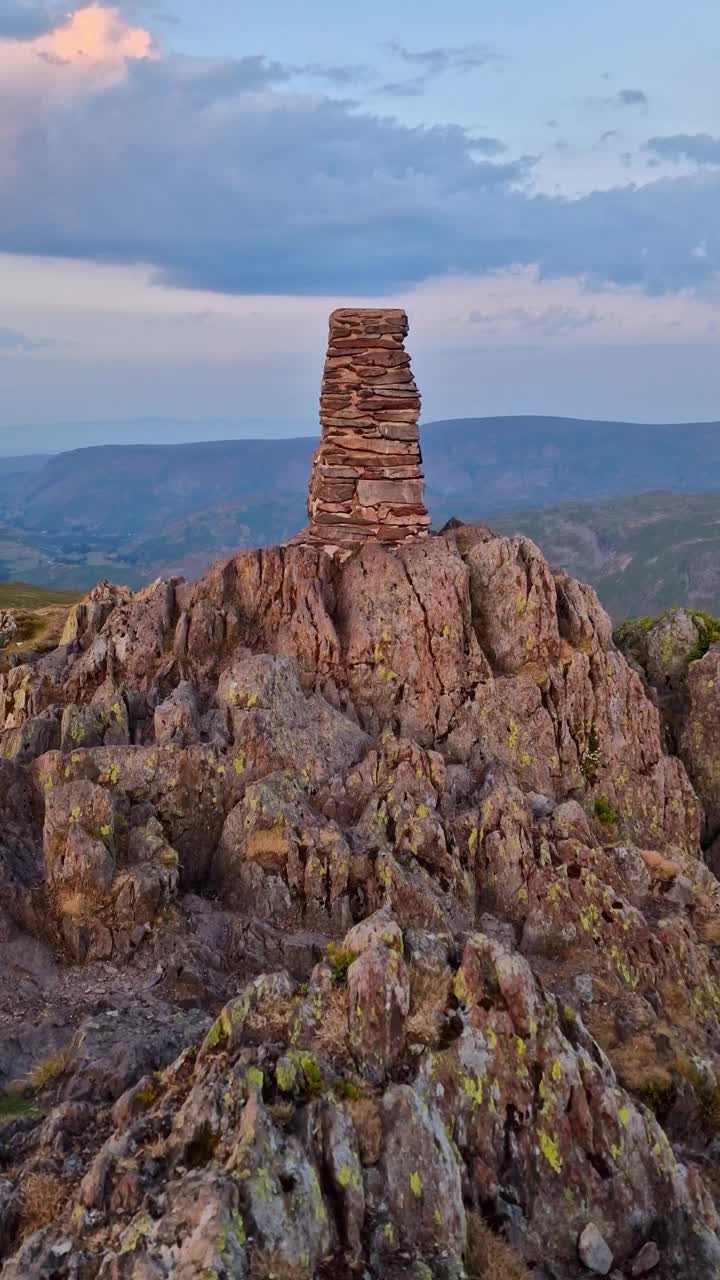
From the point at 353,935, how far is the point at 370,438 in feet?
105

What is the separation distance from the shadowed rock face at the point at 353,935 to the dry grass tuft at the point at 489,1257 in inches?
5.2

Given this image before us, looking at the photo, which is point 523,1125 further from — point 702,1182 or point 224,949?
point 224,949

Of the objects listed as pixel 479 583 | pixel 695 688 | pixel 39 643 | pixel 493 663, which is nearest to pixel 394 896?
pixel 493 663

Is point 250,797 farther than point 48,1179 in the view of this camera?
Yes

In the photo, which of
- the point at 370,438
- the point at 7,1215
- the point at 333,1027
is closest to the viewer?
the point at 7,1215

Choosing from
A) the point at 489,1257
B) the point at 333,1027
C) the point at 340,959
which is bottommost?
the point at 489,1257

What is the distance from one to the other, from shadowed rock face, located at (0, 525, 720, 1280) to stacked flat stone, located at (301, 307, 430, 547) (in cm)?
259

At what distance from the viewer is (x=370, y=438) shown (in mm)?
51594

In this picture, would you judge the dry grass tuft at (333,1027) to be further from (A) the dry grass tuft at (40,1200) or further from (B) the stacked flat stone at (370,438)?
(B) the stacked flat stone at (370,438)

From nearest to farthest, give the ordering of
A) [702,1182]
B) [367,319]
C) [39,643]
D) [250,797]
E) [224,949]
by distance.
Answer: [702,1182]
[224,949]
[250,797]
[367,319]
[39,643]

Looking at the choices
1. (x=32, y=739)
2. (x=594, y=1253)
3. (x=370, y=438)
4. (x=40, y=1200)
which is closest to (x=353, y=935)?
(x=594, y=1253)

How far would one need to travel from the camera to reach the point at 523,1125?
23125 millimetres

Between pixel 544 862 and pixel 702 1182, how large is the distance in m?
15.1

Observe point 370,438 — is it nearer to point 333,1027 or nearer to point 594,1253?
point 333,1027
